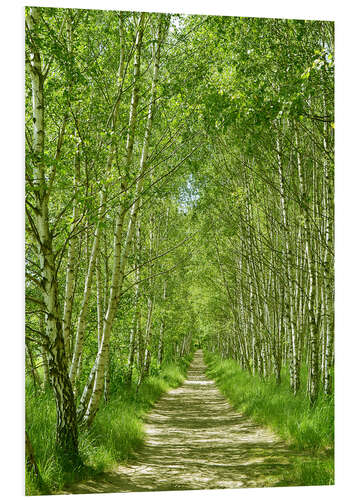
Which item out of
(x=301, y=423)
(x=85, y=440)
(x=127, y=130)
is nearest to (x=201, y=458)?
(x=301, y=423)

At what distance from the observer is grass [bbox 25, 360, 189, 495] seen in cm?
399

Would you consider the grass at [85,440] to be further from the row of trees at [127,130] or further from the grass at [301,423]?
the grass at [301,423]

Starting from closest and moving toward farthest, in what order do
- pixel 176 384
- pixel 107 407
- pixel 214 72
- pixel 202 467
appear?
pixel 202 467, pixel 214 72, pixel 107 407, pixel 176 384

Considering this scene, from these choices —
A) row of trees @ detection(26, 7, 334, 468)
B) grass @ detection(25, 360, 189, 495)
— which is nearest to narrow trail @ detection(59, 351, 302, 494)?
grass @ detection(25, 360, 189, 495)

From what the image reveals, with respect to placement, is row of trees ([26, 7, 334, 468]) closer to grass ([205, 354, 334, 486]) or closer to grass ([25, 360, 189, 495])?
grass ([25, 360, 189, 495])

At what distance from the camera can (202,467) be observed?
5082 millimetres

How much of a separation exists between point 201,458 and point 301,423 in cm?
132

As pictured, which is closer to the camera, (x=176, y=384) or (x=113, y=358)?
(x=113, y=358)

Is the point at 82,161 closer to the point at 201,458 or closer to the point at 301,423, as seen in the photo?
the point at 201,458

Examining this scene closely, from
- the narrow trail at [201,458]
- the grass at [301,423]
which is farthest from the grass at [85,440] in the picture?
the grass at [301,423]

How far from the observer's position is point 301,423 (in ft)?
18.3
